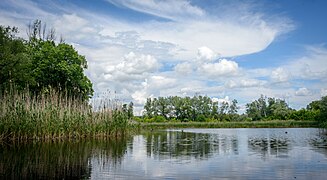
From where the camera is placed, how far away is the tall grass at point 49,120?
21.4 metres

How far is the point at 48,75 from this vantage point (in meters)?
40.1

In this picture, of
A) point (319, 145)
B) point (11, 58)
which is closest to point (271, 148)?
point (319, 145)

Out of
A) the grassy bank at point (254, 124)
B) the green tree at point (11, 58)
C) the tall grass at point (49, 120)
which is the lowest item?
the grassy bank at point (254, 124)

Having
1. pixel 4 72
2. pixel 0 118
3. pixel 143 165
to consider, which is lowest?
pixel 143 165

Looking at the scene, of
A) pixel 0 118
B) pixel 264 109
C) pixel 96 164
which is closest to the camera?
pixel 96 164

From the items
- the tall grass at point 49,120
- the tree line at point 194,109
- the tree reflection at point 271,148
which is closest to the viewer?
the tree reflection at point 271,148

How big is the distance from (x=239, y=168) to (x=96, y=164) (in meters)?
5.19

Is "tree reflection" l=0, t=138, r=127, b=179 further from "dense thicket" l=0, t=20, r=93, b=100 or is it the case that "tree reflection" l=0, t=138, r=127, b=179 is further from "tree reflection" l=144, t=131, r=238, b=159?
"dense thicket" l=0, t=20, r=93, b=100

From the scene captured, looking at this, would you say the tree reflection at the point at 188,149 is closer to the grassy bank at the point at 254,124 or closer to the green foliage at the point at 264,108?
Result: the grassy bank at the point at 254,124

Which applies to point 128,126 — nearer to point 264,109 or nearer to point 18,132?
point 18,132

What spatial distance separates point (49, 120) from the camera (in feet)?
75.2

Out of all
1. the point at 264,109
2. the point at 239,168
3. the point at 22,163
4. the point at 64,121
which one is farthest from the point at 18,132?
the point at 264,109

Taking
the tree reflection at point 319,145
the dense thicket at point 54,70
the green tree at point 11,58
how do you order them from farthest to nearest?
the dense thicket at point 54,70 < the green tree at point 11,58 < the tree reflection at point 319,145

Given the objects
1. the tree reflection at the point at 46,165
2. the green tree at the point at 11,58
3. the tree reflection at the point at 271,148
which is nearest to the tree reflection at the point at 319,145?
the tree reflection at the point at 271,148
